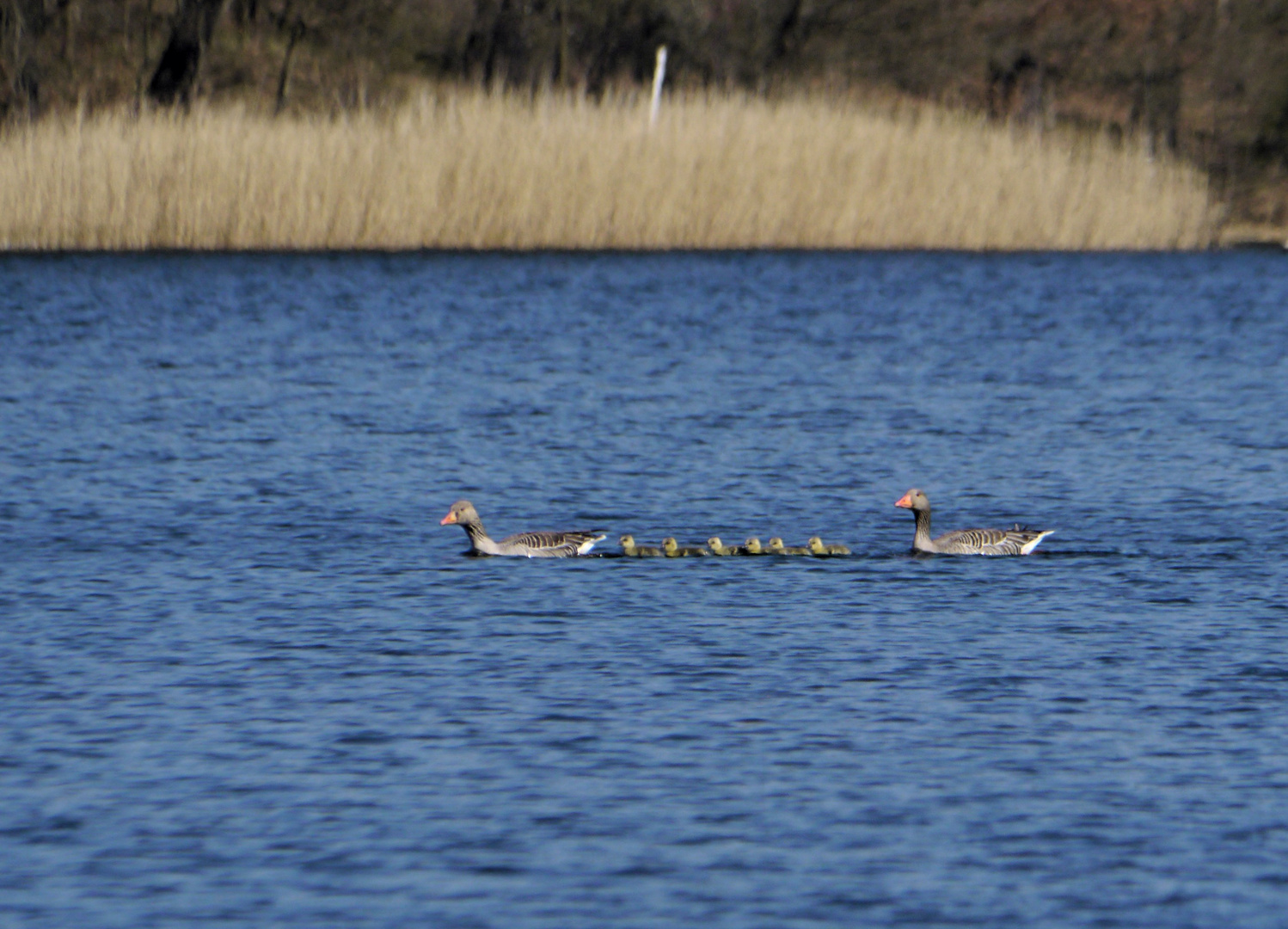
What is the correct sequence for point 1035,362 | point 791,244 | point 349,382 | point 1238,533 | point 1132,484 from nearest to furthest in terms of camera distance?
point 1238,533 → point 1132,484 → point 349,382 → point 1035,362 → point 791,244

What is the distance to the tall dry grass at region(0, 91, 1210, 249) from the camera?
3045cm

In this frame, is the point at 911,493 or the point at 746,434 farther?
the point at 746,434

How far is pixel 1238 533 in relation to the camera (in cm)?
1382

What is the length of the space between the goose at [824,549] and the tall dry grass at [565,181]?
63.5 feet

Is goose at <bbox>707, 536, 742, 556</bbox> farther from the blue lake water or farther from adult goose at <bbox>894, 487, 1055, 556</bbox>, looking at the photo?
adult goose at <bbox>894, 487, 1055, 556</bbox>

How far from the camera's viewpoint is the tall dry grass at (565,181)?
30.5 m

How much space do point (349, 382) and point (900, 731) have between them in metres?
14.1

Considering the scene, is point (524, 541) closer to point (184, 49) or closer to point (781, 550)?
point (781, 550)

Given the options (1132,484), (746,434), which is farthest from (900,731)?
(746,434)

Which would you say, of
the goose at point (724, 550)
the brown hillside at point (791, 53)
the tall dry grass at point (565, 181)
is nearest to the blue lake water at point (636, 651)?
the goose at point (724, 550)

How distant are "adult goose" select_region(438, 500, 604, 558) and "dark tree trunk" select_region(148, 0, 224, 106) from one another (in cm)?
3239

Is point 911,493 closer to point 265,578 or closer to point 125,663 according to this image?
point 265,578

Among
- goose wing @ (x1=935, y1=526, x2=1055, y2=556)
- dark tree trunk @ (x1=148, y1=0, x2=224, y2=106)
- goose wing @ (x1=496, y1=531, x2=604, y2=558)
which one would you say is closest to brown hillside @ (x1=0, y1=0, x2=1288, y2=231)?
dark tree trunk @ (x1=148, y1=0, x2=224, y2=106)

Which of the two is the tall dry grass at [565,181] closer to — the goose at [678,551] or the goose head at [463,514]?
the goose head at [463,514]
